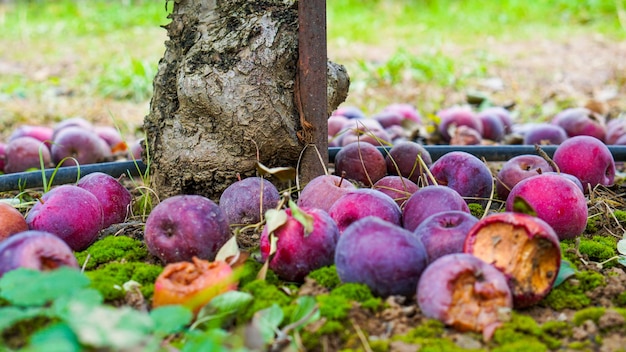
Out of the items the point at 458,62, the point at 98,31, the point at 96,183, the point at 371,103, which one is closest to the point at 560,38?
the point at 458,62

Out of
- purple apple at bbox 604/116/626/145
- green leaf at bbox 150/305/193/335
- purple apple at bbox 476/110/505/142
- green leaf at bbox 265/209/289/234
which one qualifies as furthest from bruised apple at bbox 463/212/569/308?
purple apple at bbox 476/110/505/142

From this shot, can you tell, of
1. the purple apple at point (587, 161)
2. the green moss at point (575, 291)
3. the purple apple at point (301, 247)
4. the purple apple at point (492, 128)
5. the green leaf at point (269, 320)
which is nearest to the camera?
the green leaf at point (269, 320)

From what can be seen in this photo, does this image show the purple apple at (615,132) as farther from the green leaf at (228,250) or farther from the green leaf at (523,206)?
the green leaf at (228,250)

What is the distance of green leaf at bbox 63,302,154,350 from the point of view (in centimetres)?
113

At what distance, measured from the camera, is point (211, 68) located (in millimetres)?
2320

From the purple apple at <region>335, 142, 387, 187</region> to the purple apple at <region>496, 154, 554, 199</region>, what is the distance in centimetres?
44

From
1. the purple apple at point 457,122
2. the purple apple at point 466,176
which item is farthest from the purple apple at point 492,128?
the purple apple at point 466,176

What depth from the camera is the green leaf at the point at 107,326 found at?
113 cm

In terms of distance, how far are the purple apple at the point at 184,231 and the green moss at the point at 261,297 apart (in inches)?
7.9

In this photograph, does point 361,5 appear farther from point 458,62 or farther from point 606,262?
point 606,262

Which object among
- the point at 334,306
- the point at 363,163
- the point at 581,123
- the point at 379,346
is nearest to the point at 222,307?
the point at 334,306

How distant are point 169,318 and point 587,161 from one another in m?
1.85

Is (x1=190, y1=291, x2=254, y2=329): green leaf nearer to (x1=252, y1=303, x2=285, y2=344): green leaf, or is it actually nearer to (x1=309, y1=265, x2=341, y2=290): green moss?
(x1=252, y1=303, x2=285, y2=344): green leaf

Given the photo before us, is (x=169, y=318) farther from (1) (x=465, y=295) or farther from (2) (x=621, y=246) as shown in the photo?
(2) (x=621, y=246)
